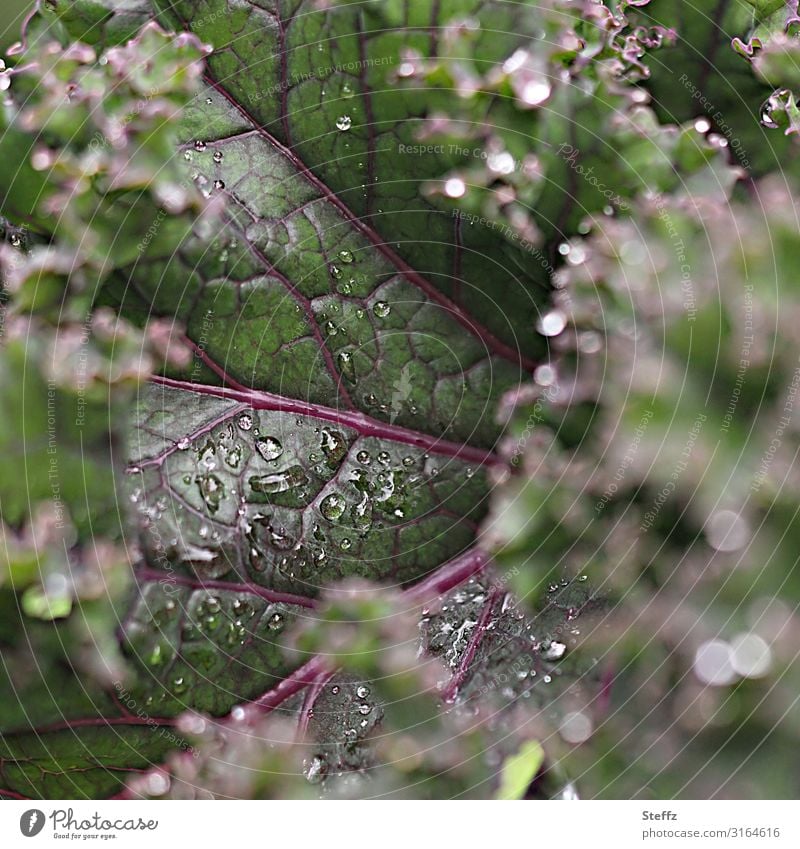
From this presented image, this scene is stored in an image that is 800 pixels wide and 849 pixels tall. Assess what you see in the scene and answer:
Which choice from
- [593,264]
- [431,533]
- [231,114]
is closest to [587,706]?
[431,533]

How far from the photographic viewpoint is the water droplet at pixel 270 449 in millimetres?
683

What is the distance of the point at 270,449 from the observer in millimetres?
684

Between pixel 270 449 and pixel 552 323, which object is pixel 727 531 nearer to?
pixel 552 323

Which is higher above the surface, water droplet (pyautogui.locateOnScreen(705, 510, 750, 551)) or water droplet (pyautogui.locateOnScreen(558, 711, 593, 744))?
water droplet (pyautogui.locateOnScreen(705, 510, 750, 551))

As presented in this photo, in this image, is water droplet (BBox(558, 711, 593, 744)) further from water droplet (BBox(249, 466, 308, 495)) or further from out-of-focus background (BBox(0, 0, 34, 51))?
out-of-focus background (BBox(0, 0, 34, 51))

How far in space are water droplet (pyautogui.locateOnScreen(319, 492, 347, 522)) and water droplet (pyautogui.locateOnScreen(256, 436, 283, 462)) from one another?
0.20 ft

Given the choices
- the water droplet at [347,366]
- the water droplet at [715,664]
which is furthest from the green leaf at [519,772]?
the water droplet at [347,366]

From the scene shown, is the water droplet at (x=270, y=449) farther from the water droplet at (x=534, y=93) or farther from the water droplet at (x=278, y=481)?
the water droplet at (x=534, y=93)

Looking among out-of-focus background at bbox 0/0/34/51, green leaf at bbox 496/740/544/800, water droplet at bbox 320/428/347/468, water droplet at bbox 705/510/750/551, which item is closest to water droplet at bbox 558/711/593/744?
green leaf at bbox 496/740/544/800

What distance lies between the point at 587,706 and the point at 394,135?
54 centimetres

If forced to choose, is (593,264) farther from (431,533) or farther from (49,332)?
(49,332)

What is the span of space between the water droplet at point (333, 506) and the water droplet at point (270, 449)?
60mm

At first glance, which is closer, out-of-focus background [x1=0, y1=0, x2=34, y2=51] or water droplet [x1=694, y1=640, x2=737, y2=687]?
water droplet [x1=694, y1=640, x2=737, y2=687]

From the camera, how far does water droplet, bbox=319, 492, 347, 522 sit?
0.68 m
